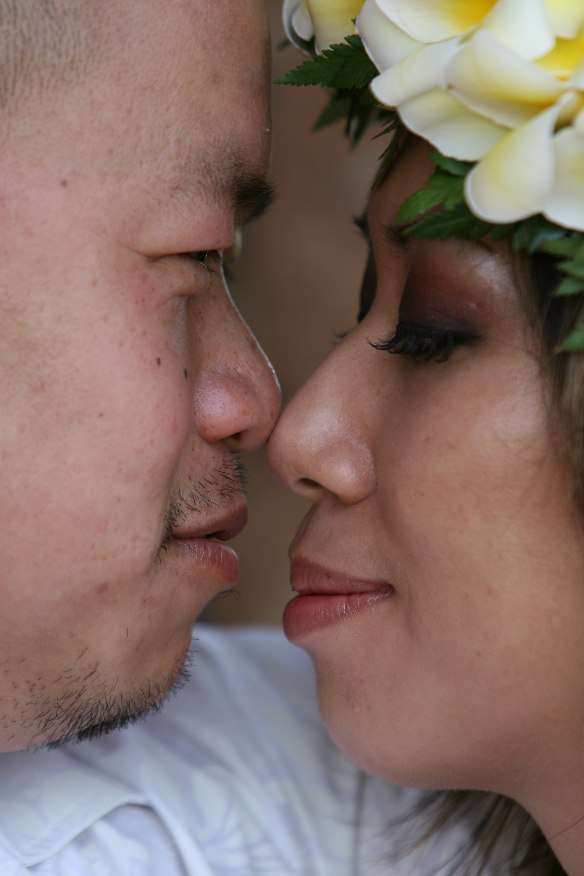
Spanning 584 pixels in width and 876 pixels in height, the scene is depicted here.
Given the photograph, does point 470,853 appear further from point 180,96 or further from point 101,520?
point 180,96

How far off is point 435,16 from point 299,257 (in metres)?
2.30

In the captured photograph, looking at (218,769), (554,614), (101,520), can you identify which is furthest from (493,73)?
(218,769)

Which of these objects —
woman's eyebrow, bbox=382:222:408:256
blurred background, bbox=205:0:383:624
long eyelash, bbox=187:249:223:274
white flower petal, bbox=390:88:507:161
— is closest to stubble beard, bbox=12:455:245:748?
long eyelash, bbox=187:249:223:274

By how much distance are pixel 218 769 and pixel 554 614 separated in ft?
2.46

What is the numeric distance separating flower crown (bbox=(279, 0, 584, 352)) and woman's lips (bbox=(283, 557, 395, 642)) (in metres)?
0.53

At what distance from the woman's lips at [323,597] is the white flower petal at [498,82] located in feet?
2.23

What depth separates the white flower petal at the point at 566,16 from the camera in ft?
4.31

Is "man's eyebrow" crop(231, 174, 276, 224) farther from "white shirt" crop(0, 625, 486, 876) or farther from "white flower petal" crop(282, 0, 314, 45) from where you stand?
"white shirt" crop(0, 625, 486, 876)

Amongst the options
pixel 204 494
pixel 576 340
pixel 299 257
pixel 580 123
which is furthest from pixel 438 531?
pixel 299 257

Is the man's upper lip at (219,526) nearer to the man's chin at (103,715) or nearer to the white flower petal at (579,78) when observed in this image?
the man's chin at (103,715)

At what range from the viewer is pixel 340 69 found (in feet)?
5.27

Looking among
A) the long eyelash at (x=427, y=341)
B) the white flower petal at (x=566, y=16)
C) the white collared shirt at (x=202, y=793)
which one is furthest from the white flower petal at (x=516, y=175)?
the white collared shirt at (x=202, y=793)

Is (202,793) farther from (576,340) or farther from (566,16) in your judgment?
(566,16)

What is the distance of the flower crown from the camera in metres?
1.28
